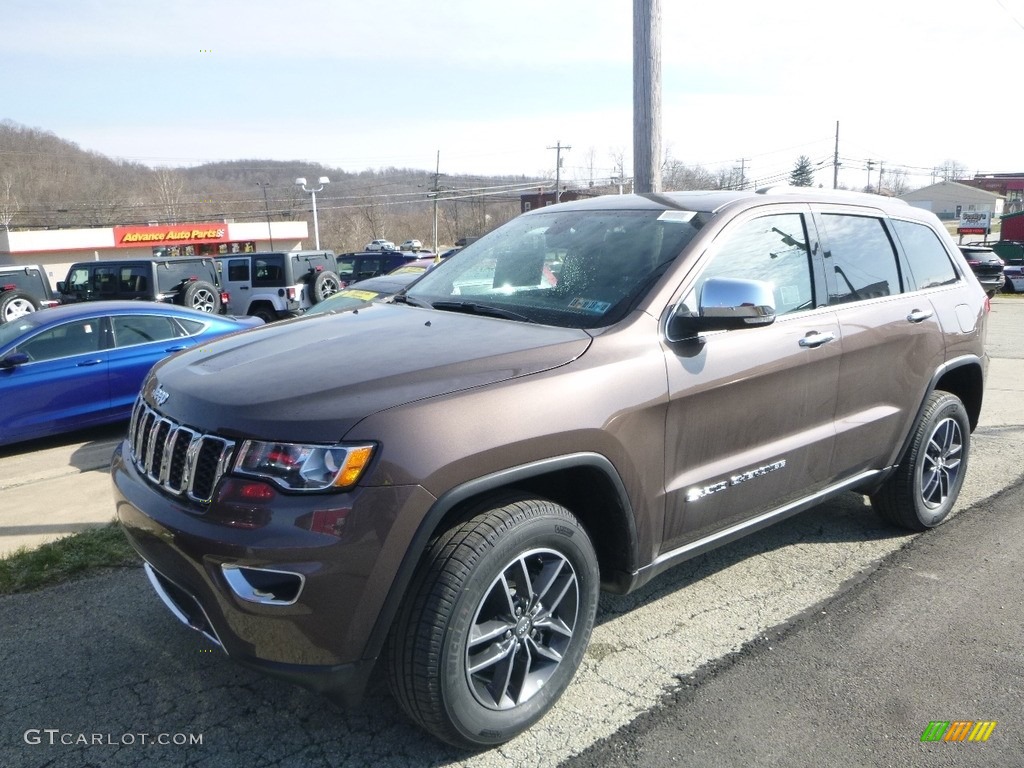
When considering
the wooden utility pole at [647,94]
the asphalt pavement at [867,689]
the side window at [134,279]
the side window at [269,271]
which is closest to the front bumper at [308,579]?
the asphalt pavement at [867,689]

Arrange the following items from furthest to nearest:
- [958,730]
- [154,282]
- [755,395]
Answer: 1. [154,282]
2. [755,395]
3. [958,730]

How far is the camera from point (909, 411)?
173 inches

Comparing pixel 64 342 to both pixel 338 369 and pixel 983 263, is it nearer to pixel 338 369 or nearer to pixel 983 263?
pixel 338 369

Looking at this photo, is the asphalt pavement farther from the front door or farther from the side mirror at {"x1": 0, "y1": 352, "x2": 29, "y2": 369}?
the side mirror at {"x1": 0, "y1": 352, "x2": 29, "y2": 369}

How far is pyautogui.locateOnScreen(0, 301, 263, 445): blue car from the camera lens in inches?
300

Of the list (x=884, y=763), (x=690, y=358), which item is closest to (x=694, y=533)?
(x=690, y=358)

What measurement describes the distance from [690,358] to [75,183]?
80508 mm

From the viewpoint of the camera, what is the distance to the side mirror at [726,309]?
3.05 meters

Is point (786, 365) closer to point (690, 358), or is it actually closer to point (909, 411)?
point (690, 358)

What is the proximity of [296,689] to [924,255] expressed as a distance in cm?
400

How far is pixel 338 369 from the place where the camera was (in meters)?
2.73

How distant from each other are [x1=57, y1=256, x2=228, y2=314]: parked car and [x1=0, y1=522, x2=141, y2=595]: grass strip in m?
12.6

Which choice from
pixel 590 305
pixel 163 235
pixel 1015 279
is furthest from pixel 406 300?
pixel 163 235

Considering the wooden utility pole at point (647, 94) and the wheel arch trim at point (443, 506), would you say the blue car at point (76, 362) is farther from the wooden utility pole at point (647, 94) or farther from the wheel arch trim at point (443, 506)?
→ the wheel arch trim at point (443, 506)
